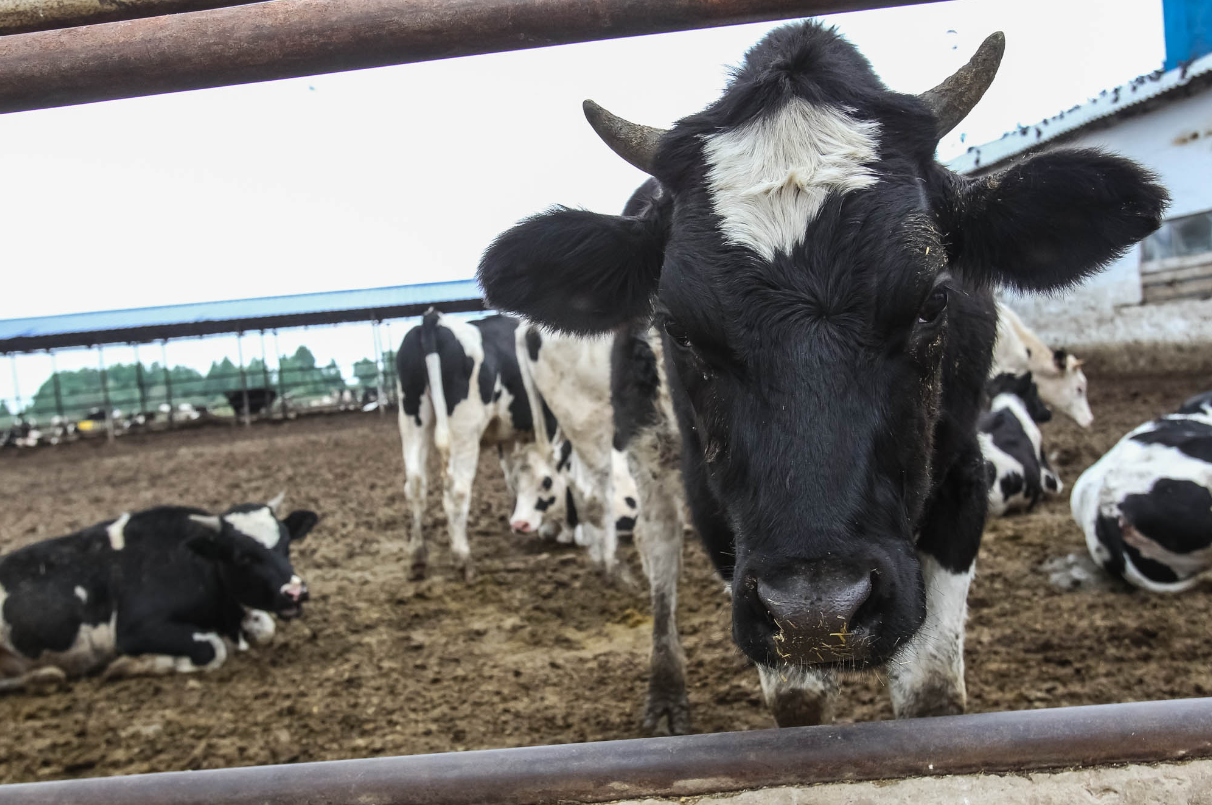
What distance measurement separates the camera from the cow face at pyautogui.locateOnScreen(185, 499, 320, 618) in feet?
17.3

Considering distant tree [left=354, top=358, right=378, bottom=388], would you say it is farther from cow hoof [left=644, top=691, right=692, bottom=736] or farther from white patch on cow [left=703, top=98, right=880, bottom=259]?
white patch on cow [left=703, top=98, right=880, bottom=259]

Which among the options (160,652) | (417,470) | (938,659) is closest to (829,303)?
(938,659)

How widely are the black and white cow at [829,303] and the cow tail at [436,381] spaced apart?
488 cm

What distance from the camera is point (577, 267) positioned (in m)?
2.54

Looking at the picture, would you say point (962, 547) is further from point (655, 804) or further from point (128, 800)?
point (128, 800)

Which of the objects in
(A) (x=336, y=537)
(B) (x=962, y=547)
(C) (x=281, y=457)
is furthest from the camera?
(C) (x=281, y=457)

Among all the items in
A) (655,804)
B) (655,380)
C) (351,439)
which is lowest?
(351,439)

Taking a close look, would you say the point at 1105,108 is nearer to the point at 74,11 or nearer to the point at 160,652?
the point at 160,652

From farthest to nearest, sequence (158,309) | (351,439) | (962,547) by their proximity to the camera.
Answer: (158,309) → (351,439) → (962,547)

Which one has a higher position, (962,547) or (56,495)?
(962,547)

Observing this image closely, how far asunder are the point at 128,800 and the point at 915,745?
1507 millimetres

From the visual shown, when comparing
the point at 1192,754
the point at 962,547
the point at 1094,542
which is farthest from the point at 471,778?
the point at 1094,542

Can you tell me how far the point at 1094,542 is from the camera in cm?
502

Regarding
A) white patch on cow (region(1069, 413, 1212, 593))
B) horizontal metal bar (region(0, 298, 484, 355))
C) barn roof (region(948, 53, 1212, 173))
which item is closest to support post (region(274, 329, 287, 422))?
horizontal metal bar (region(0, 298, 484, 355))
